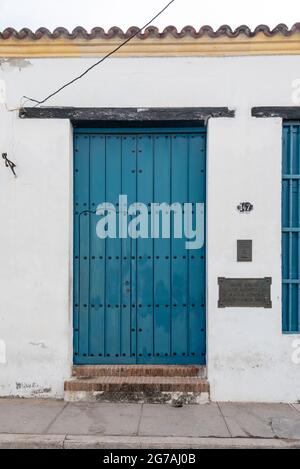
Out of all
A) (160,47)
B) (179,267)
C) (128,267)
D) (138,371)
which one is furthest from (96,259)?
(160,47)

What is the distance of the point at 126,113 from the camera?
5.35 meters

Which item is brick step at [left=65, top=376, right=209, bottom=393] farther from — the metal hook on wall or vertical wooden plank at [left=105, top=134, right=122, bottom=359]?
the metal hook on wall

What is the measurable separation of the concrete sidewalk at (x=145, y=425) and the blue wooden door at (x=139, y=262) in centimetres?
73

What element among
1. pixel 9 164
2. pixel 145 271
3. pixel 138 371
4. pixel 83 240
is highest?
pixel 9 164

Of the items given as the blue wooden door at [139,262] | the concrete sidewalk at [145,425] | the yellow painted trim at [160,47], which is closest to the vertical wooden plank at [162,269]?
the blue wooden door at [139,262]

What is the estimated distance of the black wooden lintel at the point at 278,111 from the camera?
5293mm

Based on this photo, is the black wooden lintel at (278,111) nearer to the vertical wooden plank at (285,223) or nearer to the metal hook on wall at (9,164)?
the vertical wooden plank at (285,223)

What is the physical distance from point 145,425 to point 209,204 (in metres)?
2.53

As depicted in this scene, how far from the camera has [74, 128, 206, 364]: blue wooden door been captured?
5.52 m

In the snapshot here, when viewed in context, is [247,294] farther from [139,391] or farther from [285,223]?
[139,391]

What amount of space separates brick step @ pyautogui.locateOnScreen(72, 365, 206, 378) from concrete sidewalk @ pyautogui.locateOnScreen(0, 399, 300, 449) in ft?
1.30

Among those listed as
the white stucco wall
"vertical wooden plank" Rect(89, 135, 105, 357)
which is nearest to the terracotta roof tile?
the white stucco wall

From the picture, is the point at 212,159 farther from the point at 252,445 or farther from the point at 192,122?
the point at 252,445
